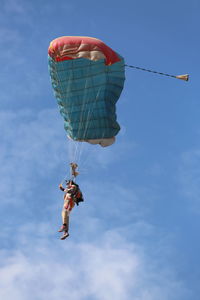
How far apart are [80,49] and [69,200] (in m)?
5.12

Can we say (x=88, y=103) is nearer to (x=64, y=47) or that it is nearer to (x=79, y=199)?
(x=64, y=47)

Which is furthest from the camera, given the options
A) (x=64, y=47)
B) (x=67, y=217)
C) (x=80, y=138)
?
(x=80, y=138)

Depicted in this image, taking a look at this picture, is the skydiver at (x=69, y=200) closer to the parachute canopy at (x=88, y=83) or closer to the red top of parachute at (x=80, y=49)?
the parachute canopy at (x=88, y=83)

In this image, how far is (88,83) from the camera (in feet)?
62.8

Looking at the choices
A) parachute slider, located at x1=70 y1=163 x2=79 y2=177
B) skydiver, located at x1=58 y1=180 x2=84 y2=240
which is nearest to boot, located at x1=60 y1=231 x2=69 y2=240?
skydiver, located at x1=58 y1=180 x2=84 y2=240

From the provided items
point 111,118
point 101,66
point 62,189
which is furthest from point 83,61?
point 62,189

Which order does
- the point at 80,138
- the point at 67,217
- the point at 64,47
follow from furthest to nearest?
the point at 80,138 < the point at 64,47 < the point at 67,217

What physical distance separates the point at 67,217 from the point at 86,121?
13.5 ft

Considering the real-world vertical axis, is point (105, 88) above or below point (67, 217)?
above

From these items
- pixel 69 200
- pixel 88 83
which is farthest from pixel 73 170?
pixel 88 83

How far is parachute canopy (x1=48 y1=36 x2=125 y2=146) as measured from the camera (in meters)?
18.8

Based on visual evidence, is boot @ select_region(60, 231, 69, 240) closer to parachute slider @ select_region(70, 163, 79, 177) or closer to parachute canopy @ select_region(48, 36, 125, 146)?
parachute slider @ select_region(70, 163, 79, 177)

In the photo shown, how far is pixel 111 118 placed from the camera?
760 inches

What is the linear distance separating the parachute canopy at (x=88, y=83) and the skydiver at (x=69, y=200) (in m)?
2.92
